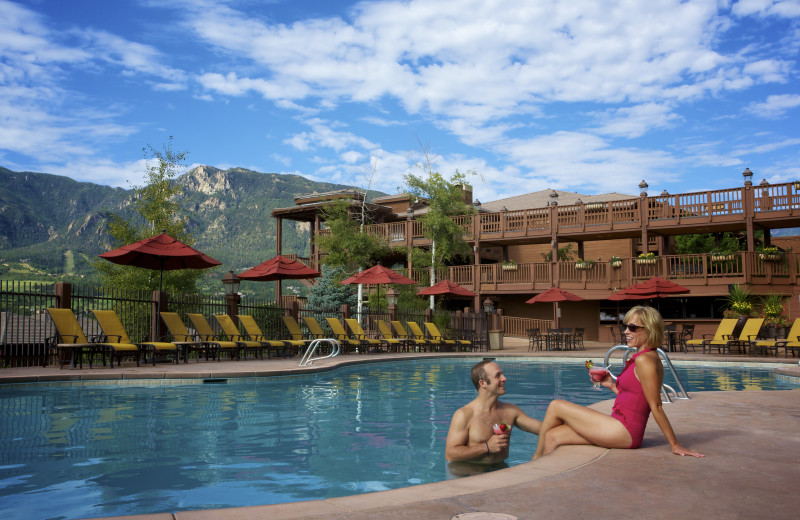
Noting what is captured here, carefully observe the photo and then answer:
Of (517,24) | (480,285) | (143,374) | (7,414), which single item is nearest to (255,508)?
(7,414)

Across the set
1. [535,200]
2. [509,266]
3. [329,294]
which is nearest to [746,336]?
[509,266]

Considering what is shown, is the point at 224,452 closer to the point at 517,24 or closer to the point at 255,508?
the point at 255,508

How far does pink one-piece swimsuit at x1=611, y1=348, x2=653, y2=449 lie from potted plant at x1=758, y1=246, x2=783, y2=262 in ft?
74.3

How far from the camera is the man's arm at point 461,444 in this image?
444cm

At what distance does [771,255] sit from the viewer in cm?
2348

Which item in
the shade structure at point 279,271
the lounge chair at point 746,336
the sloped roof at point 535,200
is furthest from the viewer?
the sloped roof at point 535,200

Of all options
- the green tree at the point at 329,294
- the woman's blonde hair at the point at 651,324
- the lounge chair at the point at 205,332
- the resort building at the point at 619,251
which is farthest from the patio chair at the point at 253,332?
the resort building at the point at 619,251

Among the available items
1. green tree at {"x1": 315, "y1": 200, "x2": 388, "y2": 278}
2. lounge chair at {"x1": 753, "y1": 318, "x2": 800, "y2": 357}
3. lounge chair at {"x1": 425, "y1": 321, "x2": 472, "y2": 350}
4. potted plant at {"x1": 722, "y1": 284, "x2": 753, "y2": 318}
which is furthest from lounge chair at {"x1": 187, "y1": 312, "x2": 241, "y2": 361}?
potted plant at {"x1": 722, "y1": 284, "x2": 753, "y2": 318}

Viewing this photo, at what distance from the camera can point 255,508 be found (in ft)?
9.05

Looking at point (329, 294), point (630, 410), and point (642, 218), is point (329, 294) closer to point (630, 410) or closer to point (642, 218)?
point (642, 218)

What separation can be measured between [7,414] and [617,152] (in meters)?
36.1

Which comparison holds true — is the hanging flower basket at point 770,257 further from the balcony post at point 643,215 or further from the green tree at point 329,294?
the green tree at point 329,294

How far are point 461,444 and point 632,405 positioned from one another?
122 centimetres

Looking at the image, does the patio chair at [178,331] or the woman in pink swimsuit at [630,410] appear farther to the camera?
the patio chair at [178,331]
